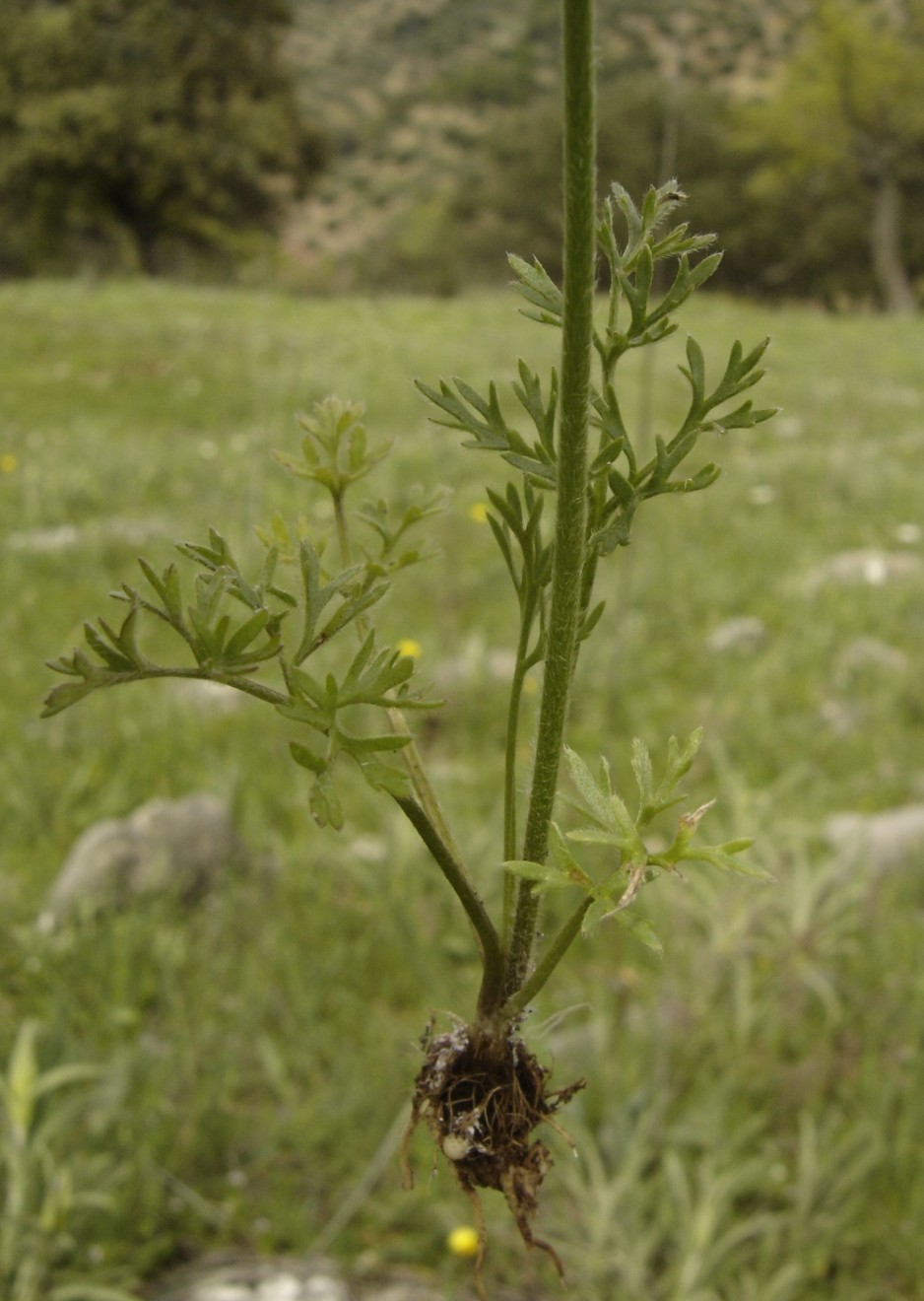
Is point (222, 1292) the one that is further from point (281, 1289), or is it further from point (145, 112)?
point (145, 112)

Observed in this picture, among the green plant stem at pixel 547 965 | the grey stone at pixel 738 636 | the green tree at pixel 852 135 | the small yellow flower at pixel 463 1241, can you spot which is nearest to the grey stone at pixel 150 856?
the small yellow flower at pixel 463 1241

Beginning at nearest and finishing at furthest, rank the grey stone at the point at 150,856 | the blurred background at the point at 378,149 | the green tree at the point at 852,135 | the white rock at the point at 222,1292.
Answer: the white rock at the point at 222,1292 < the grey stone at the point at 150,856 < the blurred background at the point at 378,149 < the green tree at the point at 852,135

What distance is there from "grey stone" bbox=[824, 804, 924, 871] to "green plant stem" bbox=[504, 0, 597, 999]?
2.17m

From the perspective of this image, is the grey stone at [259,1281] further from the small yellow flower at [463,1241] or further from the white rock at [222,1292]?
the small yellow flower at [463,1241]

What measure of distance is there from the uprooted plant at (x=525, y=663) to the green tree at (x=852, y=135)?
85.7 ft

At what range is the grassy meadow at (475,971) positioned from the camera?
5.41ft

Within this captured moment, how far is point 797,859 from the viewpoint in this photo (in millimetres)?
2199

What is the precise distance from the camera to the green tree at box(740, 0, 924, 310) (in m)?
24.6

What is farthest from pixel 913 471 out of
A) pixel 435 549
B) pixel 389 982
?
pixel 435 549

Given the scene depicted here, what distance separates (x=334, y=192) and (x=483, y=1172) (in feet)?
89.9

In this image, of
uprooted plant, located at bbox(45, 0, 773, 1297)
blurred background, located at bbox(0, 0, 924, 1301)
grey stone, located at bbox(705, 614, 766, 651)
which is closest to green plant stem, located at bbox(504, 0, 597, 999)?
uprooted plant, located at bbox(45, 0, 773, 1297)

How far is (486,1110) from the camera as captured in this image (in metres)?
0.39

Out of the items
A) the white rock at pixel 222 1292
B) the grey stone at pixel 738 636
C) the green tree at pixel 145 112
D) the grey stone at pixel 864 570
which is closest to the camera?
the white rock at pixel 222 1292

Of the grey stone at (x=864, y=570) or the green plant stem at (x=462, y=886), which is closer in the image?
the green plant stem at (x=462, y=886)
